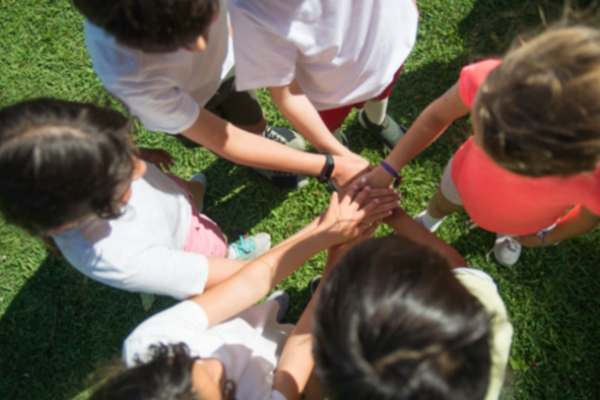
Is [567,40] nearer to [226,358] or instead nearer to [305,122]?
[305,122]

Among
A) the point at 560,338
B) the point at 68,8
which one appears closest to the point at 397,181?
the point at 560,338

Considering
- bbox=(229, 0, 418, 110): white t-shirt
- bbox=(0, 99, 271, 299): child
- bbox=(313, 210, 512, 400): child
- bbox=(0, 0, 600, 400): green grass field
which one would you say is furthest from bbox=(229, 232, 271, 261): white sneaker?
bbox=(313, 210, 512, 400): child

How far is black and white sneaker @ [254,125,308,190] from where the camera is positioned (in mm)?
2639

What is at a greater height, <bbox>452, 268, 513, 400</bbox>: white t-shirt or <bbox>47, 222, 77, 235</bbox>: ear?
<bbox>452, 268, 513, 400</bbox>: white t-shirt

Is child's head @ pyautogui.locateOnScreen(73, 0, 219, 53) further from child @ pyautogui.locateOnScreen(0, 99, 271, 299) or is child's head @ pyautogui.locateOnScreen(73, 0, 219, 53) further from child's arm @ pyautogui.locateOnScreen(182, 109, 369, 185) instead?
child's arm @ pyautogui.locateOnScreen(182, 109, 369, 185)

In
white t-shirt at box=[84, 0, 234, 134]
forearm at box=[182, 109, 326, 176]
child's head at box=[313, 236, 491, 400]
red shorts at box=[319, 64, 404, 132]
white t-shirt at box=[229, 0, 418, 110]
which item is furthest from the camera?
red shorts at box=[319, 64, 404, 132]

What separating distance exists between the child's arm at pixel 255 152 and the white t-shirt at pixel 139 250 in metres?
0.34

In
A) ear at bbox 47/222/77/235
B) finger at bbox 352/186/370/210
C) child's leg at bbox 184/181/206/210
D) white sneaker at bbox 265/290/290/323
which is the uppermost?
finger at bbox 352/186/370/210

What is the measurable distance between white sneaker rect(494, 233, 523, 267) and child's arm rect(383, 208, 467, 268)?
64 cm

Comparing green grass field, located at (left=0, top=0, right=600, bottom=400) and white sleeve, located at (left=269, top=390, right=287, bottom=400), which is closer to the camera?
white sleeve, located at (left=269, top=390, right=287, bottom=400)

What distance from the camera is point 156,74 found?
50.6 inches

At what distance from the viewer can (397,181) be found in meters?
2.20

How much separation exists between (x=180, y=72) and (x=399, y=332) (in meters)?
1.20

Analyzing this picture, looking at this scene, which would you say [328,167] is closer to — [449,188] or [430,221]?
[449,188]
